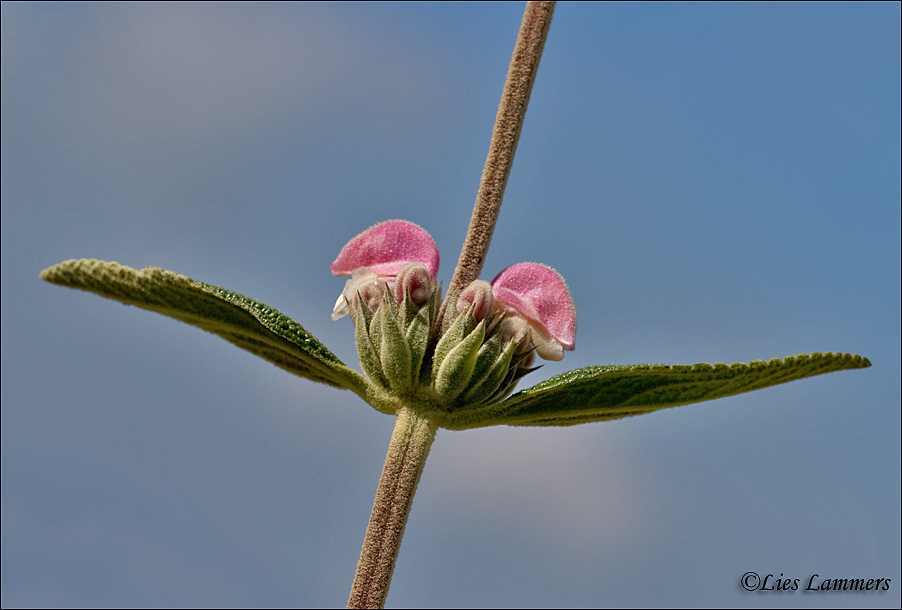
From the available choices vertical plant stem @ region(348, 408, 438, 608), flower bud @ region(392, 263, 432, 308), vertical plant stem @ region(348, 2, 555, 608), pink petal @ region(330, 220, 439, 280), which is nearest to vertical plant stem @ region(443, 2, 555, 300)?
vertical plant stem @ region(348, 2, 555, 608)

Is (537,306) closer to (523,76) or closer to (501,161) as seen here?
(501,161)

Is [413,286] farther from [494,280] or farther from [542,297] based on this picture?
[542,297]

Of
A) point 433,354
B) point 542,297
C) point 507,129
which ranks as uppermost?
point 507,129

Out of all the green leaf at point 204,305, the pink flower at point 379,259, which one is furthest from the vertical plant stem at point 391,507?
the pink flower at point 379,259

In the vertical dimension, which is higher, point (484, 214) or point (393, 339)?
point (484, 214)

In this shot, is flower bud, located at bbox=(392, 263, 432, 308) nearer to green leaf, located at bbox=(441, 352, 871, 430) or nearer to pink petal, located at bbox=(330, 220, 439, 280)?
pink petal, located at bbox=(330, 220, 439, 280)

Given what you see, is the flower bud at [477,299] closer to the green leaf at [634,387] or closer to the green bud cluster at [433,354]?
the green bud cluster at [433,354]

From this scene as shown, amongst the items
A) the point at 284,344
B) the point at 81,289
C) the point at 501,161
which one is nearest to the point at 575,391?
the point at 501,161

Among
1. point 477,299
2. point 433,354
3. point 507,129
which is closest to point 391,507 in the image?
point 433,354
